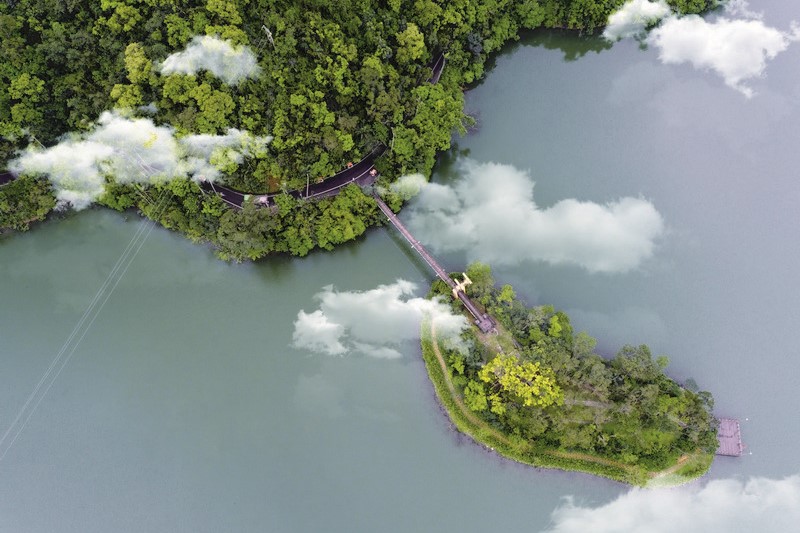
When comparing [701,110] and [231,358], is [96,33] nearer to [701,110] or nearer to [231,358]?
[231,358]

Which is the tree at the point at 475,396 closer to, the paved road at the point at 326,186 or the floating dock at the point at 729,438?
the floating dock at the point at 729,438

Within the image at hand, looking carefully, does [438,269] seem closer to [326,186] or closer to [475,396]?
[475,396]

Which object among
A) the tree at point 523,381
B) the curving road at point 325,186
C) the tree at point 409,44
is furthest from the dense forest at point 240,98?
the tree at point 523,381

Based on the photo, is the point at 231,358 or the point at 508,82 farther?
the point at 508,82

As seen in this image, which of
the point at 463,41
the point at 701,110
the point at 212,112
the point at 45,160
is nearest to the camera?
the point at 212,112

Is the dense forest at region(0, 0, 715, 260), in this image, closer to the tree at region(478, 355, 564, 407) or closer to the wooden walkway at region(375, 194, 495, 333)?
the wooden walkway at region(375, 194, 495, 333)

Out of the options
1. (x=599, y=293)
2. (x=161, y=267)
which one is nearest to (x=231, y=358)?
(x=161, y=267)
